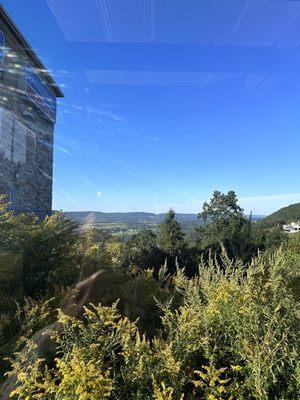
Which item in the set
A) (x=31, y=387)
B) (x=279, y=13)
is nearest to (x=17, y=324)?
(x=31, y=387)

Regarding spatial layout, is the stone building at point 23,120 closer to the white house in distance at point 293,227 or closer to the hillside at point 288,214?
the white house in distance at point 293,227

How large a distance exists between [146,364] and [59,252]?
3225mm

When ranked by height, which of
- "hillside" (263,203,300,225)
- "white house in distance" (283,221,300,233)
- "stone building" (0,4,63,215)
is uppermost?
"stone building" (0,4,63,215)

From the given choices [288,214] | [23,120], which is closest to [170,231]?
[23,120]

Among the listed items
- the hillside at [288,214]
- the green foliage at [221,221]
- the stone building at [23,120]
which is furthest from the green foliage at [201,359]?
the hillside at [288,214]

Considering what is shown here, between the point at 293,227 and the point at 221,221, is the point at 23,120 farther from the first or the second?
the point at 293,227

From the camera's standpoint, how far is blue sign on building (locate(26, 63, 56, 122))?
1482cm

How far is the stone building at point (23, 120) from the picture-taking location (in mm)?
12977

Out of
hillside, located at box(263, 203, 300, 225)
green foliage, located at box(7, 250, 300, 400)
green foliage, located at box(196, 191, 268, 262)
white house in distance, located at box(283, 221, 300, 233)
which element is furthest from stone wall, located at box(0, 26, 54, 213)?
hillside, located at box(263, 203, 300, 225)

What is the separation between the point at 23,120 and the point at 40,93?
2239mm

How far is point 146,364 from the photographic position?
2.04 metres

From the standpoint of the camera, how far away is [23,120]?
14984 millimetres

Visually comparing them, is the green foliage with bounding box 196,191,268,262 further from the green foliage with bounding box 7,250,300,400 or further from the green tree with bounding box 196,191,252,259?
the green foliage with bounding box 7,250,300,400

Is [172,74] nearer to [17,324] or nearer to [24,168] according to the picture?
[17,324]
